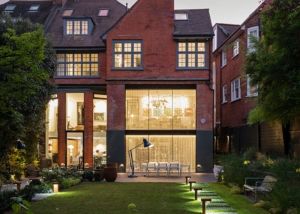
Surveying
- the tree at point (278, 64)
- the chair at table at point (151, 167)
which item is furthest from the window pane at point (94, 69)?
the tree at point (278, 64)

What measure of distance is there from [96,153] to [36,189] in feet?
57.8

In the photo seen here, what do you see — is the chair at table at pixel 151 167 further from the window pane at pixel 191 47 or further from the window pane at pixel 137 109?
the window pane at pixel 191 47

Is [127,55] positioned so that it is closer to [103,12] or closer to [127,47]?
[127,47]

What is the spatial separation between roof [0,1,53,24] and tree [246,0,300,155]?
26417 millimetres

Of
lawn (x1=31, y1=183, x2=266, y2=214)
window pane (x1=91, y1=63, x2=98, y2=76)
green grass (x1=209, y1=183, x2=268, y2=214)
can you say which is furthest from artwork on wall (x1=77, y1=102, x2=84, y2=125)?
green grass (x1=209, y1=183, x2=268, y2=214)

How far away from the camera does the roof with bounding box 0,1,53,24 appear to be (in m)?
44.4

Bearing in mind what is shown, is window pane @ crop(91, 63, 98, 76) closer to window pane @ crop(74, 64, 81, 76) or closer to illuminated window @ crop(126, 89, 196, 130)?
window pane @ crop(74, 64, 81, 76)

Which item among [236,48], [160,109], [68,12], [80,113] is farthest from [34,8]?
[236,48]

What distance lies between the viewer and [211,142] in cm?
3681

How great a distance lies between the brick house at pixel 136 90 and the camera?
1463 inches

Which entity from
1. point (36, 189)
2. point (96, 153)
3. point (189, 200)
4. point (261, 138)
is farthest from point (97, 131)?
point (189, 200)

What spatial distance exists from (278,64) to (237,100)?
19.1 m

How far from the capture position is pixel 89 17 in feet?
131

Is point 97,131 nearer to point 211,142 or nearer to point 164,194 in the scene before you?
point 211,142
